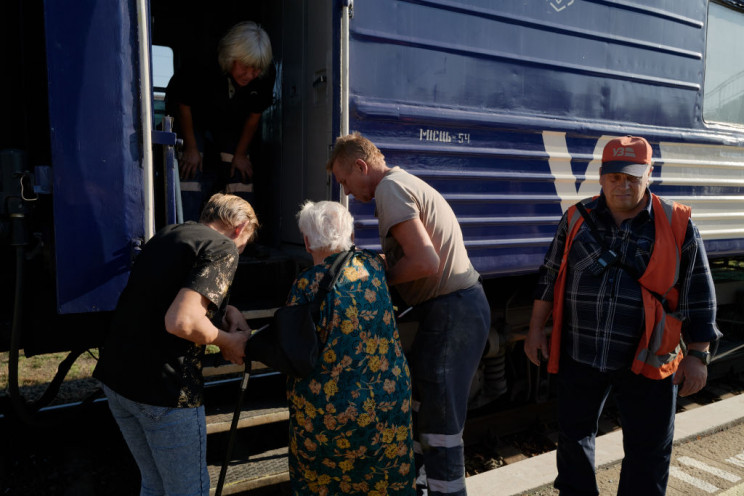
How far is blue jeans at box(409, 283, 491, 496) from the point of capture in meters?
2.36

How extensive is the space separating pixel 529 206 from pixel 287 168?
150cm

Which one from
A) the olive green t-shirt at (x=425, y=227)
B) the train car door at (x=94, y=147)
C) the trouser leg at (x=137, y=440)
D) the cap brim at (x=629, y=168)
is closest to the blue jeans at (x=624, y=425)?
the olive green t-shirt at (x=425, y=227)

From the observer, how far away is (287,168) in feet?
11.9

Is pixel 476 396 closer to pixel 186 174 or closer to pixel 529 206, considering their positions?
pixel 529 206

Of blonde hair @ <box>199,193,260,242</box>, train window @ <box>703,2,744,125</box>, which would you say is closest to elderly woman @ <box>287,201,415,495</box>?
blonde hair @ <box>199,193,260,242</box>

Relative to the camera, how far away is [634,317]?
7.88 feet

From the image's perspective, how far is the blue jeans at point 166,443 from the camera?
186cm

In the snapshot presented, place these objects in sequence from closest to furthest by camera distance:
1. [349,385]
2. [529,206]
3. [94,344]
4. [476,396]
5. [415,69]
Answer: [349,385] → [94,344] → [415,69] → [529,206] → [476,396]

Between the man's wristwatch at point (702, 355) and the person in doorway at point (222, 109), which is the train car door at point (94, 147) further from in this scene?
the man's wristwatch at point (702, 355)

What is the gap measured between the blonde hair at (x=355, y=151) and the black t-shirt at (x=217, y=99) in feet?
3.87

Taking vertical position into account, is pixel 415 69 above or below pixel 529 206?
above

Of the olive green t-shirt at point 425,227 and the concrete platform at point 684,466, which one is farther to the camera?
the concrete platform at point 684,466

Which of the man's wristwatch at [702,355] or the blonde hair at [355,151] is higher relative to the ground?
the blonde hair at [355,151]

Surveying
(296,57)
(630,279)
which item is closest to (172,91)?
(296,57)
